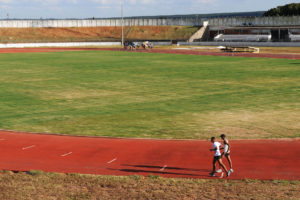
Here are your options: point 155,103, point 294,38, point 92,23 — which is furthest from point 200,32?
point 155,103

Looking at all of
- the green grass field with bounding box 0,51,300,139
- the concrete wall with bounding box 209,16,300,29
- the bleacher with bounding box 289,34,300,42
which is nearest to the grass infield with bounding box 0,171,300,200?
the green grass field with bounding box 0,51,300,139

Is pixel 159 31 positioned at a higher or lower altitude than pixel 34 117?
higher

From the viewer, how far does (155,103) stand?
26.0m

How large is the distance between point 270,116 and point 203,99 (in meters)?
5.84

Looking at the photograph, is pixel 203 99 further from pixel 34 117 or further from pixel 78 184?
pixel 78 184

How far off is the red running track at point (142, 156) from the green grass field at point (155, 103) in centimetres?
134

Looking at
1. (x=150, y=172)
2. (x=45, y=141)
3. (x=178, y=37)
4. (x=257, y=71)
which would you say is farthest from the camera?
(x=178, y=37)

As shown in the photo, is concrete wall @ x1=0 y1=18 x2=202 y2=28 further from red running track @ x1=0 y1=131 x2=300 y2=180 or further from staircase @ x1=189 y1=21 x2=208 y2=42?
red running track @ x1=0 y1=131 x2=300 y2=180

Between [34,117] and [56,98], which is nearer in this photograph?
[34,117]

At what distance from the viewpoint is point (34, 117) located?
22312 millimetres

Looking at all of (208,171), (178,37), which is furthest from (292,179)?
(178,37)

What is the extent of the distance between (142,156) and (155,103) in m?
10.5

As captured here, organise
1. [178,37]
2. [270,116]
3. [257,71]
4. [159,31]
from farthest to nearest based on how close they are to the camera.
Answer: [159,31], [178,37], [257,71], [270,116]

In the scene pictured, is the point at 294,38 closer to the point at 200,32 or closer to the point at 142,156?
the point at 200,32
